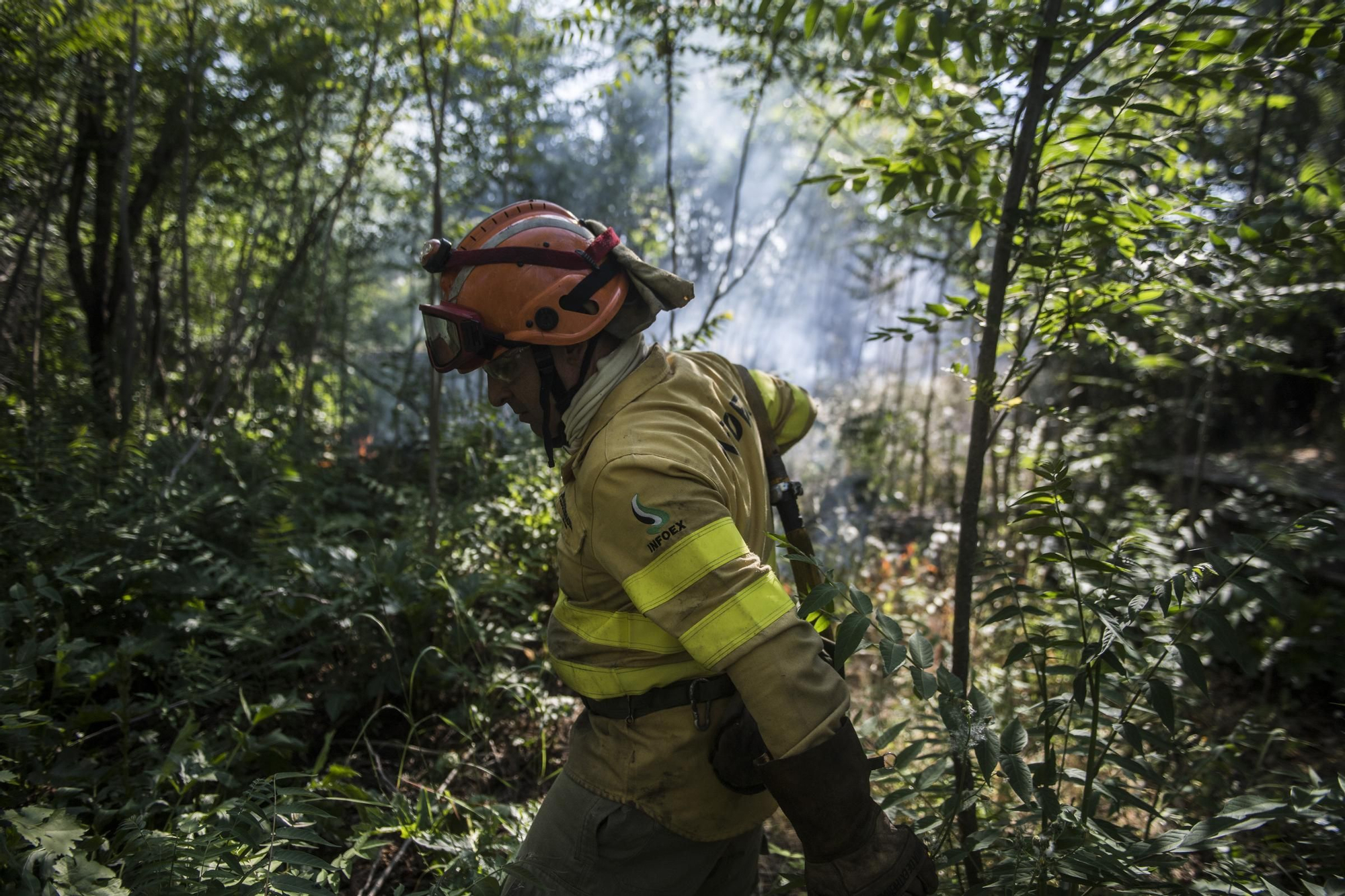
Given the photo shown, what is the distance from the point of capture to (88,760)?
2.30 metres

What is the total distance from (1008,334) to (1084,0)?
3.24 ft

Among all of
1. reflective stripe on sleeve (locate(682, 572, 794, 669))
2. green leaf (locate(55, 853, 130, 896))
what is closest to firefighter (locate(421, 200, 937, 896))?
reflective stripe on sleeve (locate(682, 572, 794, 669))

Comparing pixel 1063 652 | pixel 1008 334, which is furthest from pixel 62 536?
pixel 1063 652

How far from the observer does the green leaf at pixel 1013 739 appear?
1577mm

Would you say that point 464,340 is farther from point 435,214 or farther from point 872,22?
point 435,214

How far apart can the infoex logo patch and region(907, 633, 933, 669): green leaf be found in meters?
0.61

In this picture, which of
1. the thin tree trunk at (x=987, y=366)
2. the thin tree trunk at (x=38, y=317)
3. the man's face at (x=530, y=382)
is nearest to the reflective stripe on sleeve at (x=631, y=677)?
the man's face at (x=530, y=382)

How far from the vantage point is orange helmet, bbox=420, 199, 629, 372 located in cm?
188

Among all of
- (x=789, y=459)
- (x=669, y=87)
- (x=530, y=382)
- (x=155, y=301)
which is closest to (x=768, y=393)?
(x=530, y=382)

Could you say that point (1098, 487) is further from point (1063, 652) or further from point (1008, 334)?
point (1008, 334)

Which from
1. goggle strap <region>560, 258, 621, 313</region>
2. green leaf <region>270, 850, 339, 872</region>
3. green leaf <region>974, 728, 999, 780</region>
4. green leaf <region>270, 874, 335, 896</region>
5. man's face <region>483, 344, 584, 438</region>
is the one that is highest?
goggle strap <region>560, 258, 621, 313</region>

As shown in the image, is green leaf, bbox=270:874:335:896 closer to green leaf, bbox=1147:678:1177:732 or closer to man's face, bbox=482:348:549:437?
man's face, bbox=482:348:549:437

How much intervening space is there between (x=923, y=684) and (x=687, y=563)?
54cm

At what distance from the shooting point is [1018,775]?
152 cm
